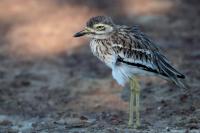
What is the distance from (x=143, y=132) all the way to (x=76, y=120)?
1.30m

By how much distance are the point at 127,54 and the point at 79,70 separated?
3906 mm

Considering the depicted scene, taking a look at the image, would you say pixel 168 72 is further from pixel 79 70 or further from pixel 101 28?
pixel 79 70

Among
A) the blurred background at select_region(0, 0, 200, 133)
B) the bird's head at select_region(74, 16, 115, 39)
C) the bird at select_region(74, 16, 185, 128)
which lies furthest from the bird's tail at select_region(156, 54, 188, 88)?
the bird's head at select_region(74, 16, 115, 39)

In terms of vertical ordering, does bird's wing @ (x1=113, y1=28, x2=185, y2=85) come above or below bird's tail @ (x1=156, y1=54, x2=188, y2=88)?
above

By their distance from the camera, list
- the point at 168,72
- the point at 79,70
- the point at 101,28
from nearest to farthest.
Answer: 1. the point at 168,72
2. the point at 101,28
3. the point at 79,70

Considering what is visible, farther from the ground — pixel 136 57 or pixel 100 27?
pixel 100 27

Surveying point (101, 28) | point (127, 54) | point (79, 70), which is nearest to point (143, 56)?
point (127, 54)

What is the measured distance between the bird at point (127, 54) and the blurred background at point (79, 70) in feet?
2.09

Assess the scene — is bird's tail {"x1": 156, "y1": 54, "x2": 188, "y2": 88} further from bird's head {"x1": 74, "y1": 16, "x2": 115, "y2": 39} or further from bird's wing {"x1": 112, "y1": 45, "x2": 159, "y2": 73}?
bird's head {"x1": 74, "y1": 16, "x2": 115, "y2": 39}

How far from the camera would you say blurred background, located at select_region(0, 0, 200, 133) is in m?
9.95

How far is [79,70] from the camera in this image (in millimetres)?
13000

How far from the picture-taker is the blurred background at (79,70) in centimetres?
995

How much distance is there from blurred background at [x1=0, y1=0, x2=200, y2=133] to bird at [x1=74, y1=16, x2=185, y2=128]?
0.64m

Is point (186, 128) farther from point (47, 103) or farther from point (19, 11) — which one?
point (19, 11)
